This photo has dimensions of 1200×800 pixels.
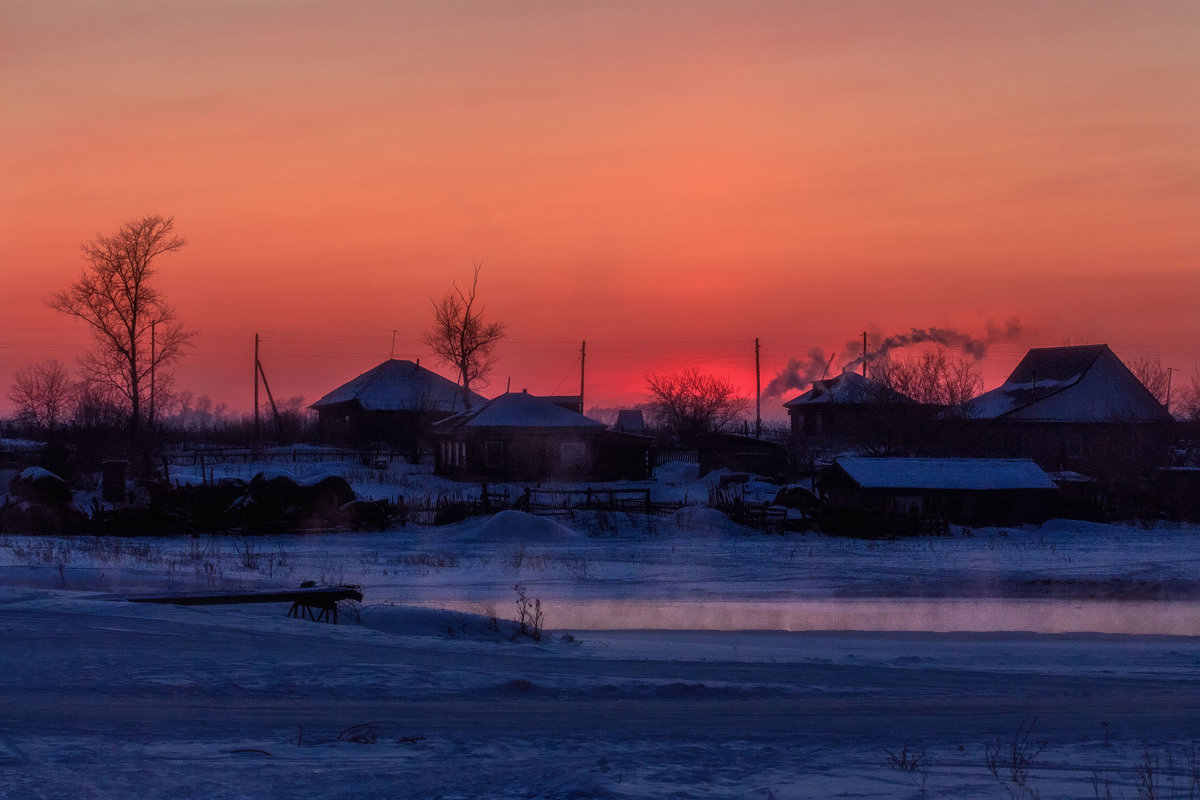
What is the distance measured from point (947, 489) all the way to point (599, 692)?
27.6m

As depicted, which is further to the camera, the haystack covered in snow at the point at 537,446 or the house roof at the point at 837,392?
the house roof at the point at 837,392

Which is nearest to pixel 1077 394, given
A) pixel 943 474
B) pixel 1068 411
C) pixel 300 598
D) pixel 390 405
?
pixel 1068 411

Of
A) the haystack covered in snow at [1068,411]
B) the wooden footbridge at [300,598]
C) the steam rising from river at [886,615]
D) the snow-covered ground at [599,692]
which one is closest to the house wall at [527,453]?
the haystack covered in snow at [1068,411]

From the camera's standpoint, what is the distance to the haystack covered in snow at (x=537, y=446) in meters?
51.0

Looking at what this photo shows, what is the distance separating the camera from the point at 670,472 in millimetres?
58344

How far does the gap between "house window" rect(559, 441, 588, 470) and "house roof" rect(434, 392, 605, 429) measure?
0.95m

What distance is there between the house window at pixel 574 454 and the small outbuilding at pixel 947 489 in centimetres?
1735

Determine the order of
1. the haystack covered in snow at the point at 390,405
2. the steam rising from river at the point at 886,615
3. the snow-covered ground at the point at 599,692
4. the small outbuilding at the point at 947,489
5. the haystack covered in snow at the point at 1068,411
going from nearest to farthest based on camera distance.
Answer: the snow-covered ground at the point at 599,692, the steam rising from river at the point at 886,615, the small outbuilding at the point at 947,489, the haystack covered in snow at the point at 1068,411, the haystack covered in snow at the point at 390,405

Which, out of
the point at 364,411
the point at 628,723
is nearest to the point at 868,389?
the point at 364,411

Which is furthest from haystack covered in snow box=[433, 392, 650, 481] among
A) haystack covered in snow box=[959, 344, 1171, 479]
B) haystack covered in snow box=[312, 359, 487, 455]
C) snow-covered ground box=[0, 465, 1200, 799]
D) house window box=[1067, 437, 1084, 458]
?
snow-covered ground box=[0, 465, 1200, 799]

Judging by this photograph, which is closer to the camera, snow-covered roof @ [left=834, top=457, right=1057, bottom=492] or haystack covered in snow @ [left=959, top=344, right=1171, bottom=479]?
snow-covered roof @ [left=834, top=457, right=1057, bottom=492]

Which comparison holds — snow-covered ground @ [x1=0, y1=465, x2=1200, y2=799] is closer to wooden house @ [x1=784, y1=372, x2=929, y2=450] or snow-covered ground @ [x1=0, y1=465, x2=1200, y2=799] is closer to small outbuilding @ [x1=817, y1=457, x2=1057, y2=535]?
small outbuilding @ [x1=817, y1=457, x2=1057, y2=535]

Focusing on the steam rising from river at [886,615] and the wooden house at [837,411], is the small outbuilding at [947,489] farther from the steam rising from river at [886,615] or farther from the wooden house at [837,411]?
the wooden house at [837,411]

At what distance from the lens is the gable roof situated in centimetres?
5988
